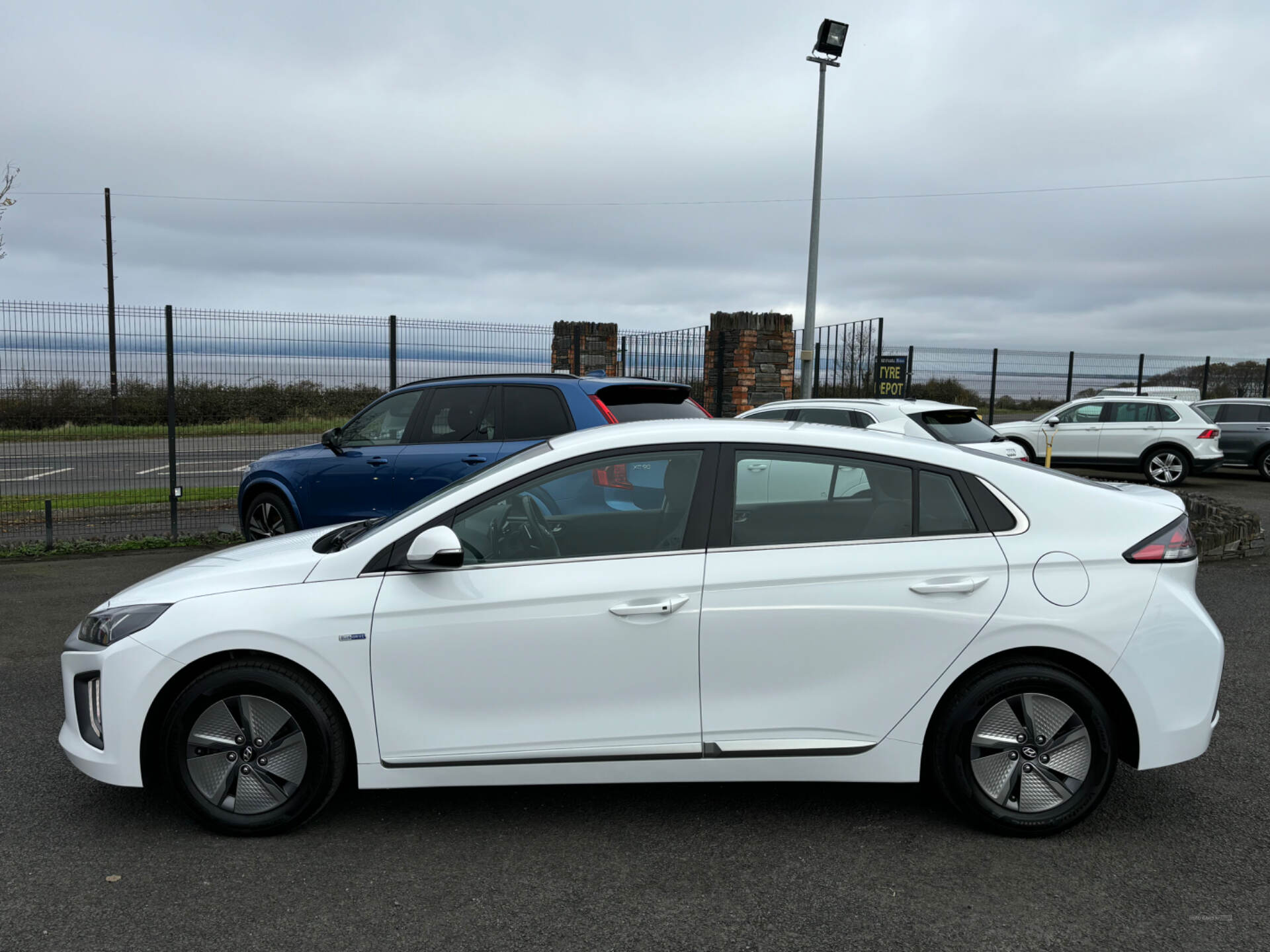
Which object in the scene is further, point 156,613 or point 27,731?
point 27,731

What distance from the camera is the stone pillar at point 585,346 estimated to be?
612 inches

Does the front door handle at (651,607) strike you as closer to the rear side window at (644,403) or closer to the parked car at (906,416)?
the rear side window at (644,403)

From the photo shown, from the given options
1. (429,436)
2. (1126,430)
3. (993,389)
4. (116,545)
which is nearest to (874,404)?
(429,436)

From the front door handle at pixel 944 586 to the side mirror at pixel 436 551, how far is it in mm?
1664

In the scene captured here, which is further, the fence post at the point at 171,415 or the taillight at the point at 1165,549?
the fence post at the point at 171,415

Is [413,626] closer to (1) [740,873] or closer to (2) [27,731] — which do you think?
(1) [740,873]

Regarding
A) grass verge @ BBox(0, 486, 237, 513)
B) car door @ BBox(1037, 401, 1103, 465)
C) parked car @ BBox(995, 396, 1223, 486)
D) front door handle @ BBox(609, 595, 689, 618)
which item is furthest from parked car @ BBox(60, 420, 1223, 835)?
car door @ BBox(1037, 401, 1103, 465)

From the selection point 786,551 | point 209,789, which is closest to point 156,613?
point 209,789

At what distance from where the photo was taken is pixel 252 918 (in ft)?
10.2

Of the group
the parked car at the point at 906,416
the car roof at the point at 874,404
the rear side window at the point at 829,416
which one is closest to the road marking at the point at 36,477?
the parked car at the point at 906,416

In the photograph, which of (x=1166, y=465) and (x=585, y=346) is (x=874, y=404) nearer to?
(x=585, y=346)

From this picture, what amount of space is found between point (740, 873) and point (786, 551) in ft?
3.78

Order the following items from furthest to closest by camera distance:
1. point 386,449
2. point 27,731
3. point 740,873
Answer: point 386,449
point 27,731
point 740,873

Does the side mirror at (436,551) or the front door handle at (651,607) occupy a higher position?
the side mirror at (436,551)
